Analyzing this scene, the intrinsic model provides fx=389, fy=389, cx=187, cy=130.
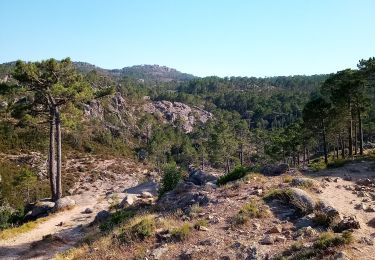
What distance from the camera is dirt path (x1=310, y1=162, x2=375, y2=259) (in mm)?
9742

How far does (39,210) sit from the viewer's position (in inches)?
987

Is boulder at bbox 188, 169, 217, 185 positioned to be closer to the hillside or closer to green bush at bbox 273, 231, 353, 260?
the hillside

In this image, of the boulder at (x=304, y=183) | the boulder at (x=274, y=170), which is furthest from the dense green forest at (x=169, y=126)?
the boulder at (x=304, y=183)

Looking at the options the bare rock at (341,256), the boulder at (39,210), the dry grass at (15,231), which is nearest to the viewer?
the bare rock at (341,256)

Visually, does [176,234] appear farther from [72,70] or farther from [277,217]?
[72,70]

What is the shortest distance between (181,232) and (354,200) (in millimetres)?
7498

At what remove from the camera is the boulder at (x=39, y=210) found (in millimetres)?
24859

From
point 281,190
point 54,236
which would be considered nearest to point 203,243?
point 281,190

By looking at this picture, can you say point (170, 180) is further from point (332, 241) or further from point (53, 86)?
point (332, 241)

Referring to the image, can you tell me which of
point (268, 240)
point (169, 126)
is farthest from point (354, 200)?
point (169, 126)

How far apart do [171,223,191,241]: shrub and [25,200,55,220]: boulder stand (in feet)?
48.1

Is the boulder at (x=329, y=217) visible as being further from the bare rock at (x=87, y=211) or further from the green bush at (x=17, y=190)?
the green bush at (x=17, y=190)

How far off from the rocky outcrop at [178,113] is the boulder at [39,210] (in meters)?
124

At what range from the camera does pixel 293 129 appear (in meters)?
64.5
